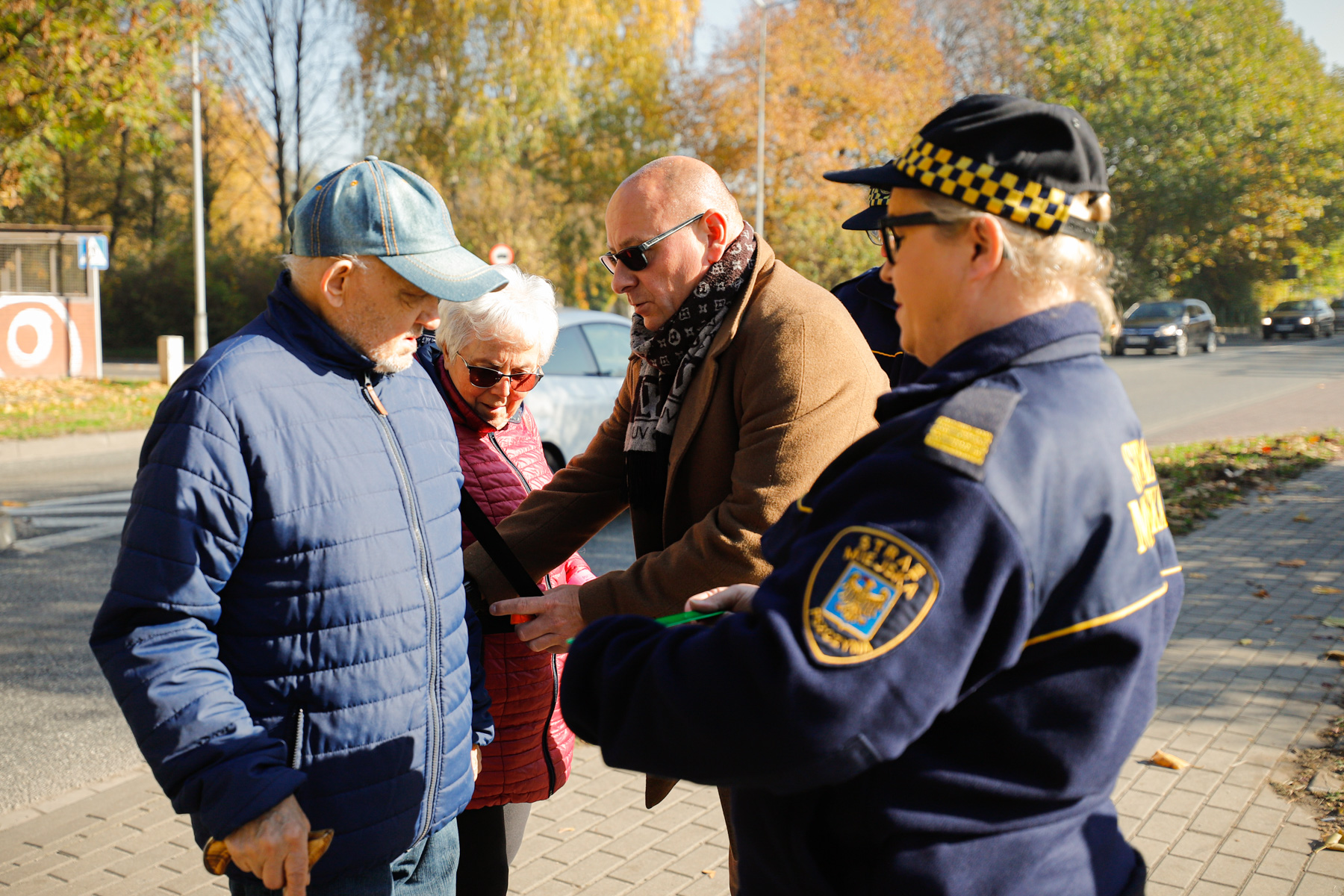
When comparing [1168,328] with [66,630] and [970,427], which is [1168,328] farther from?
[970,427]

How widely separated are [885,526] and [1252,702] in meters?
4.38

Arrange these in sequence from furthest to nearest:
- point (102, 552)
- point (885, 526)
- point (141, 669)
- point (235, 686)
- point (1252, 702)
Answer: point (102, 552), point (1252, 702), point (235, 686), point (141, 669), point (885, 526)

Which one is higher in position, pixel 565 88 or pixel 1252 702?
pixel 565 88

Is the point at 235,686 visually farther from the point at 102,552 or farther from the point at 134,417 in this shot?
Answer: the point at 134,417

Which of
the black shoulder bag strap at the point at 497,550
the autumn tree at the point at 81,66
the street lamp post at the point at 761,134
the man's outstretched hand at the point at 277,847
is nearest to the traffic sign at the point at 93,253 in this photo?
the autumn tree at the point at 81,66

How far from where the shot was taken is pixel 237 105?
36.3m

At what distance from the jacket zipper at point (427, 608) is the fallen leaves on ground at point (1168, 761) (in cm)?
325

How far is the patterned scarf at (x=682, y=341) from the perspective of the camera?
94.3 inches

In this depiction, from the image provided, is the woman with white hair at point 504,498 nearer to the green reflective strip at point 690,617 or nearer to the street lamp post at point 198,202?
the green reflective strip at point 690,617

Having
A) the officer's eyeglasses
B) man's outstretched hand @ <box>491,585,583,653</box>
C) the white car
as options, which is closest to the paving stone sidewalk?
man's outstretched hand @ <box>491,585,583,653</box>

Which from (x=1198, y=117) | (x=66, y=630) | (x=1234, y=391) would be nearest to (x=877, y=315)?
(x=66, y=630)

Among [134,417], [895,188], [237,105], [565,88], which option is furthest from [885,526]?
[237,105]

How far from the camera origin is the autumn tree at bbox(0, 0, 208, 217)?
1445cm

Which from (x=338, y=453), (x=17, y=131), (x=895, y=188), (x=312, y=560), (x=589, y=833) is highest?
(x=17, y=131)
